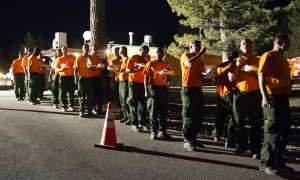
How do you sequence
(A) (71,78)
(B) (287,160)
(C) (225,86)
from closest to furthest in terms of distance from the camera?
(B) (287,160)
(C) (225,86)
(A) (71,78)

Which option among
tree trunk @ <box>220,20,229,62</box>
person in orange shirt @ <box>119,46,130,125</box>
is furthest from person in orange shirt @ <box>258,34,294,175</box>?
tree trunk @ <box>220,20,229,62</box>

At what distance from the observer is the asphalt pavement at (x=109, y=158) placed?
4.40 meters

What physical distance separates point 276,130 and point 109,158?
2623mm

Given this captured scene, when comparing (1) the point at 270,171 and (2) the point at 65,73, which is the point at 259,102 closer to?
(1) the point at 270,171

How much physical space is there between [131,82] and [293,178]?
4409 mm

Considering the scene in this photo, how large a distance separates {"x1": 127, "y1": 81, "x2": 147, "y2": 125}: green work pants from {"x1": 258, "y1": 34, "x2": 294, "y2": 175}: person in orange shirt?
365 cm

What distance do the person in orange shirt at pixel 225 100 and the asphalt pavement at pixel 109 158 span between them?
244 mm

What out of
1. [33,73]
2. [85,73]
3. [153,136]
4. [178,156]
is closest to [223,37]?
[33,73]

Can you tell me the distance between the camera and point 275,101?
14.4 feet

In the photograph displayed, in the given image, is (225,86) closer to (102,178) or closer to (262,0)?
(102,178)

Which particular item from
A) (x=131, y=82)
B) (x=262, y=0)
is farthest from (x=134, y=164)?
(x=262, y=0)

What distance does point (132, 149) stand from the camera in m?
5.82

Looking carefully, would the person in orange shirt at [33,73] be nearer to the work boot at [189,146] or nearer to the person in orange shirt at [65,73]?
the person in orange shirt at [65,73]

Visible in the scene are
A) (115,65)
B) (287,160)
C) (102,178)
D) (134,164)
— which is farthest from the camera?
(115,65)
